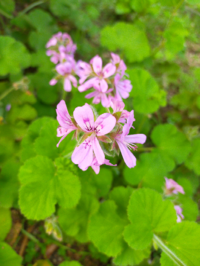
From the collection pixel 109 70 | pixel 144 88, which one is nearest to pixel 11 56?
pixel 109 70

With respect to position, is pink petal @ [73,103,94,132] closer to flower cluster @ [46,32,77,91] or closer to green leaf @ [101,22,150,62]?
flower cluster @ [46,32,77,91]

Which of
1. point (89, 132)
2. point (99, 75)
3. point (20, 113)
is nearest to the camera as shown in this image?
point (89, 132)

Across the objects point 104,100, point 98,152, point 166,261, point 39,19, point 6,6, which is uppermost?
point 6,6

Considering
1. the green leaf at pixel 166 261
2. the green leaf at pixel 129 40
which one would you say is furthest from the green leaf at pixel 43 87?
the green leaf at pixel 166 261

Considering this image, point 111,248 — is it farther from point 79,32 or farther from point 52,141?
point 79,32

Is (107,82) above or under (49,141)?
above

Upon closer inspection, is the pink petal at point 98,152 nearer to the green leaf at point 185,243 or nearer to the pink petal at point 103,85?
the pink petal at point 103,85

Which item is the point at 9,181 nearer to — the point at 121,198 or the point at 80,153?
the point at 121,198
